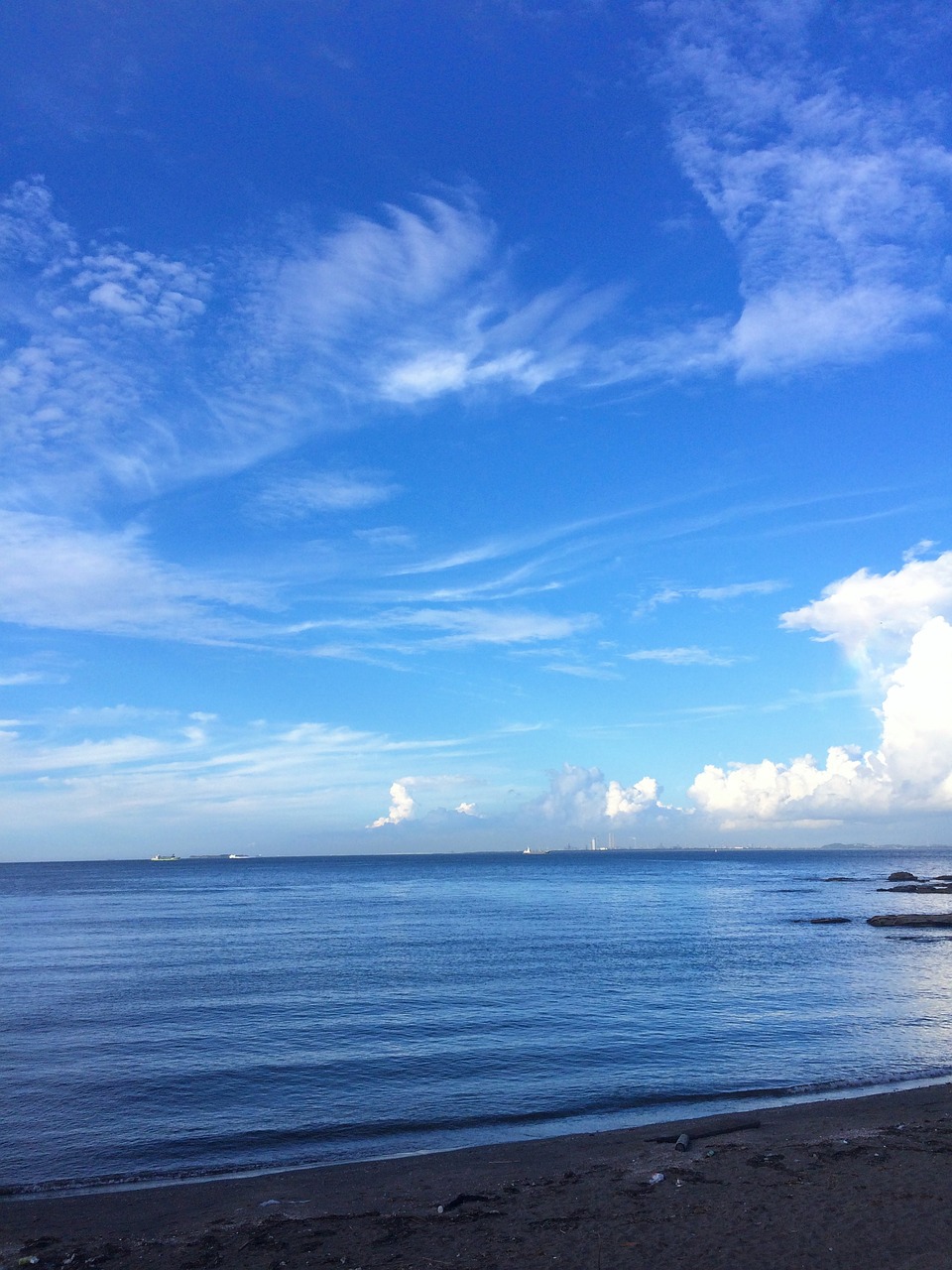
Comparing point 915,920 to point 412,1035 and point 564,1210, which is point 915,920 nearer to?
point 412,1035

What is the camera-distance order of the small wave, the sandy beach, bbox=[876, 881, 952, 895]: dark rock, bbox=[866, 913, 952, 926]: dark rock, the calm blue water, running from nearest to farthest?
the sandy beach → the small wave → the calm blue water → bbox=[866, 913, 952, 926]: dark rock → bbox=[876, 881, 952, 895]: dark rock

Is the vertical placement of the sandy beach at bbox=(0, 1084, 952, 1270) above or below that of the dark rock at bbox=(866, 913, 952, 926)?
above

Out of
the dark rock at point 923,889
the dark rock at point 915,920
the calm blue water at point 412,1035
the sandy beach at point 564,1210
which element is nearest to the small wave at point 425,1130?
the calm blue water at point 412,1035

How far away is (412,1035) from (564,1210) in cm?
1926

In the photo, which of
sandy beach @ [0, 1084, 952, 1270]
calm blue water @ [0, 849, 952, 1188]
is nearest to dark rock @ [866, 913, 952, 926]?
calm blue water @ [0, 849, 952, 1188]

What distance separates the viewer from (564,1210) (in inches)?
685

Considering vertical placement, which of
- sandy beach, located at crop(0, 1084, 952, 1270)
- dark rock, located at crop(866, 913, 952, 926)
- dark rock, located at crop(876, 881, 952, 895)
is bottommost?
dark rock, located at crop(876, 881, 952, 895)

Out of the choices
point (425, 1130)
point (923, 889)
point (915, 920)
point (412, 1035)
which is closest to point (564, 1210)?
point (425, 1130)

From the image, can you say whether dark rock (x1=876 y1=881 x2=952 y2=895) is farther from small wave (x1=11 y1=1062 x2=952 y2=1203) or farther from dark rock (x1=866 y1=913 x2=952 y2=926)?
small wave (x1=11 y1=1062 x2=952 y2=1203)

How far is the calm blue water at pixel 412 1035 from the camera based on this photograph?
Result: 81.8 feet

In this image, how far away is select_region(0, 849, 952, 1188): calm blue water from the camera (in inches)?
982

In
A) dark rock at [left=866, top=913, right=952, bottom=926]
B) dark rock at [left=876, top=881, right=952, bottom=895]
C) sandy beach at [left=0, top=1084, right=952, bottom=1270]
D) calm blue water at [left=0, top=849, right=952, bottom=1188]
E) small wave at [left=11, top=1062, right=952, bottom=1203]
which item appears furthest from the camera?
dark rock at [left=876, top=881, right=952, bottom=895]

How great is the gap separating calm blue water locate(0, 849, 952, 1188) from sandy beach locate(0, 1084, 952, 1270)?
8.73 ft

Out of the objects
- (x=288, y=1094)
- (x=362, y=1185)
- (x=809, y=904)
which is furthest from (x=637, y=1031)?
(x=809, y=904)
